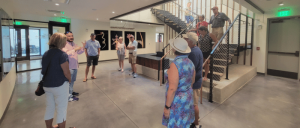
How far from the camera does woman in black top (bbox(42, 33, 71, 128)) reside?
1.82 m

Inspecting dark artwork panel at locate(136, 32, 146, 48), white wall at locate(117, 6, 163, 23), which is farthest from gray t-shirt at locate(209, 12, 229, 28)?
dark artwork panel at locate(136, 32, 146, 48)

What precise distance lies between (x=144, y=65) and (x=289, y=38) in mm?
5441

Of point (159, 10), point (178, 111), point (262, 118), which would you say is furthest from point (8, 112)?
point (159, 10)

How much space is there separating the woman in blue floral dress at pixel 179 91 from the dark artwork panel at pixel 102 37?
8.40 meters

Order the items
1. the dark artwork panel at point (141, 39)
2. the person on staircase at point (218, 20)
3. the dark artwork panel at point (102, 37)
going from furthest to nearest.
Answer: the dark artwork panel at point (141, 39)
the dark artwork panel at point (102, 37)
the person on staircase at point (218, 20)

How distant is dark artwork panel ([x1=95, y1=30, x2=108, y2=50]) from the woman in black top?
→ 7.60 meters

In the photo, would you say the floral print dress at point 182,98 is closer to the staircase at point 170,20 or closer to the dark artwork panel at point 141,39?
the staircase at point 170,20

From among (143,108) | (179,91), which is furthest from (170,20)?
(179,91)

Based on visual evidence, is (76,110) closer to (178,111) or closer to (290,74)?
(178,111)

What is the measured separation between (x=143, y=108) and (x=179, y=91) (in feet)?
5.51

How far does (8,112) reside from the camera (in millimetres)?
2887

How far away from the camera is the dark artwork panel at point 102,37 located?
9.15 metres

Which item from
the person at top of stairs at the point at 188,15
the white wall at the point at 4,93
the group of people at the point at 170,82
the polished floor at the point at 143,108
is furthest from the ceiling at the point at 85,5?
the person at top of stairs at the point at 188,15

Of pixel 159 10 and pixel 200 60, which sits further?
pixel 159 10
